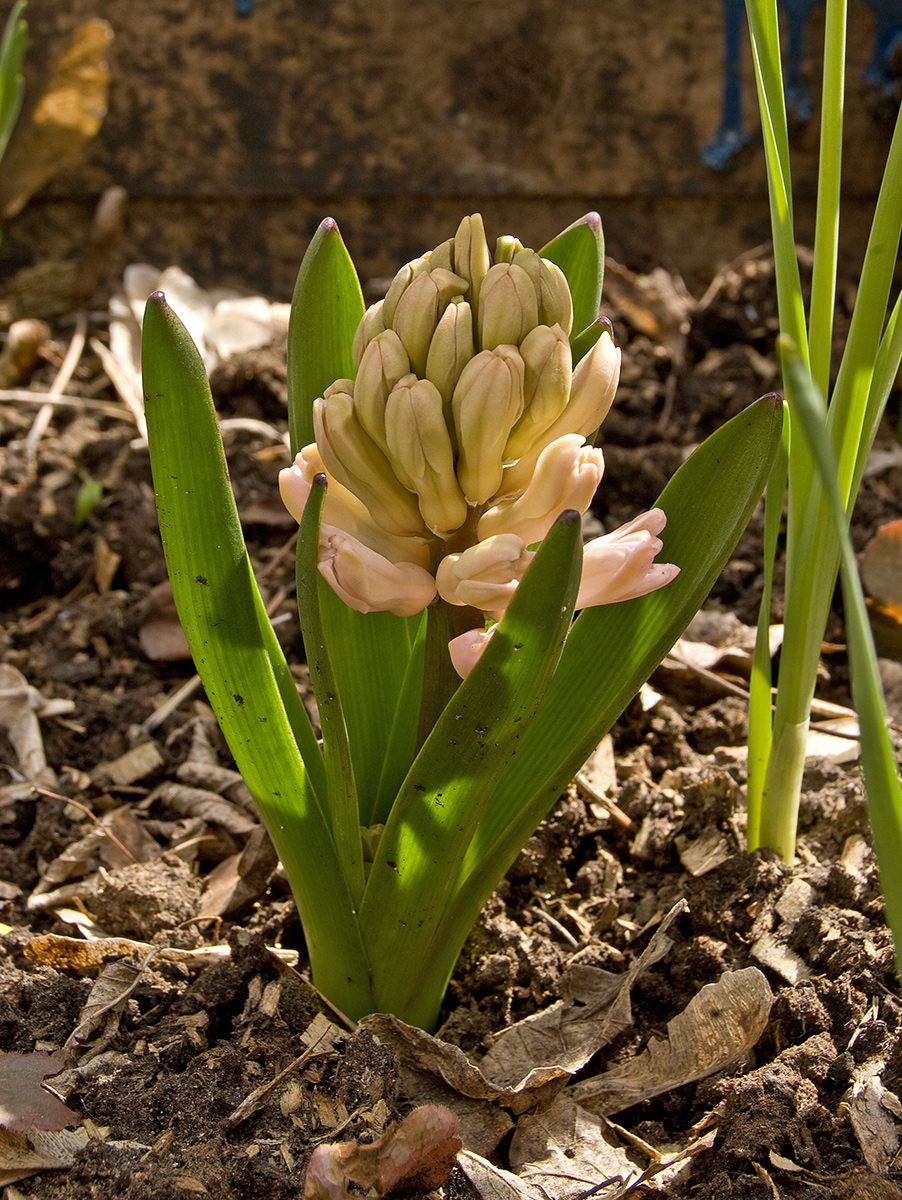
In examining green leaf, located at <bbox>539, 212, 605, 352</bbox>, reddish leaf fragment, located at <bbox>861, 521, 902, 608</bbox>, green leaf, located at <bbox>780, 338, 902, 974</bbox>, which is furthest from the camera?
reddish leaf fragment, located at <bbox>861, 521, 902, 608</bbox>

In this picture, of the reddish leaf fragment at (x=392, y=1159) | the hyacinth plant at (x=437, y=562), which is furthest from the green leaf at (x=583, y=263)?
the reddish leaf fragment at (x=392, y=1159)

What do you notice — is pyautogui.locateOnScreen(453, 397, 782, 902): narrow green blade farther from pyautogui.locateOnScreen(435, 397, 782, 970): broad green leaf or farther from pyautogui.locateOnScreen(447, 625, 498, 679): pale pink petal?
pyautogui.locateOnScreen(447, 625, 498, 679): pale pink petal

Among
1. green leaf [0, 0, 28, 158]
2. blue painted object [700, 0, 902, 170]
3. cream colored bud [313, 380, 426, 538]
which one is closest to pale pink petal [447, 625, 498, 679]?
cream colored bud [313, 380, 426, 538]

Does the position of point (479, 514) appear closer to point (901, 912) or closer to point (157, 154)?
point (901, 912)

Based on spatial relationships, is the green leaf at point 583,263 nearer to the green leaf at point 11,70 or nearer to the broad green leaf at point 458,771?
the broad green leaf at point 458,771

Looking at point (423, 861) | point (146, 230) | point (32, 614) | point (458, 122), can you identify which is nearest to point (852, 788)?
point (423, 861)

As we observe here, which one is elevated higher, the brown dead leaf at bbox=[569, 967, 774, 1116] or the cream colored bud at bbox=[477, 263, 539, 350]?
the cream colored bud at bbox=[477, 263, 539, 350]

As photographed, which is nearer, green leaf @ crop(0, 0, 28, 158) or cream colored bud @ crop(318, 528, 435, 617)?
cream colored bud @ crop(318, 528, 435, 617)

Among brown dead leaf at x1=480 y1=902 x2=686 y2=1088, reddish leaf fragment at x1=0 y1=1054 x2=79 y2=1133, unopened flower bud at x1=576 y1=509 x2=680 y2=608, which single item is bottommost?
reddish leaf fragment at x1=0 y1=1054 x2=79 y2=1133
